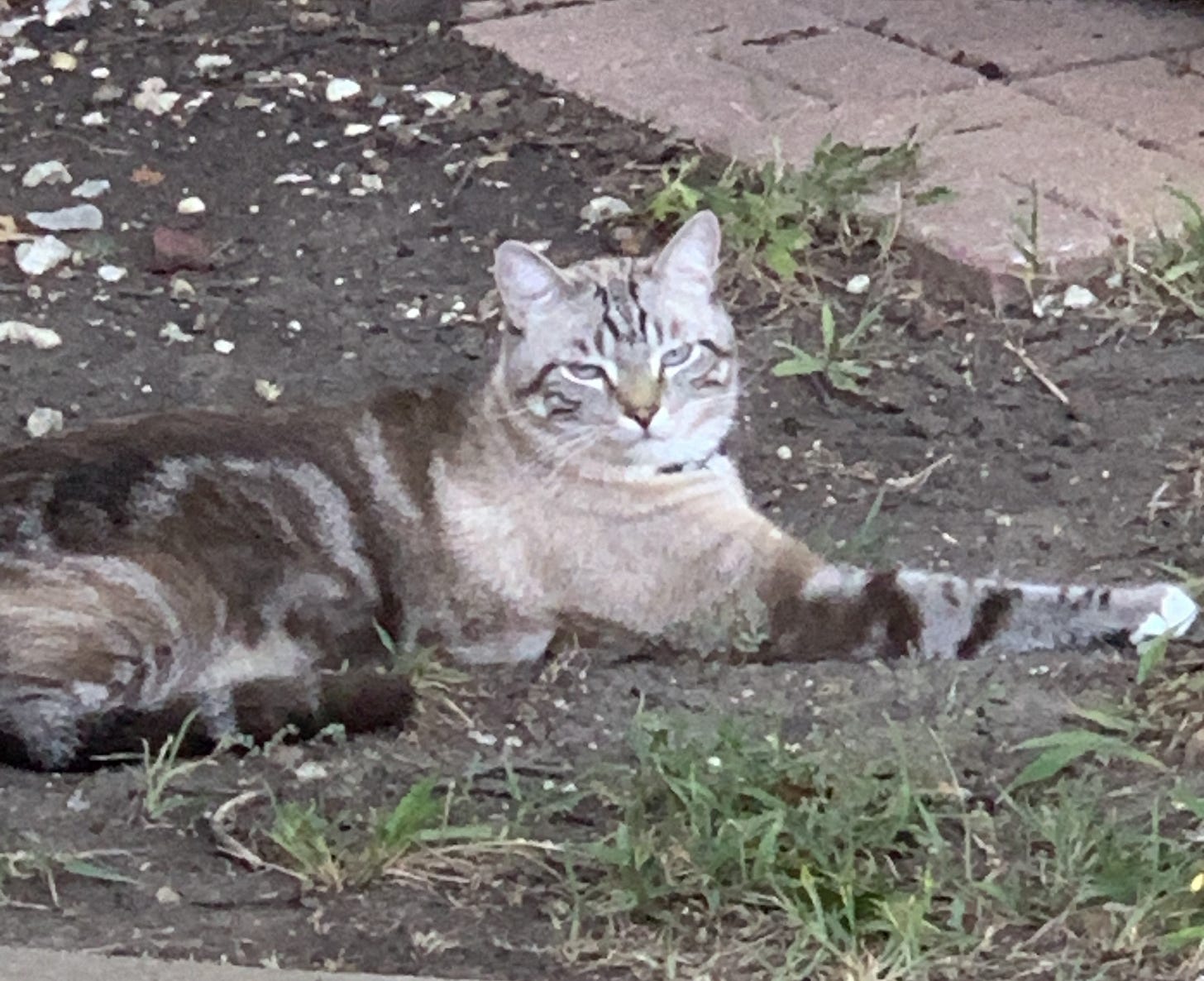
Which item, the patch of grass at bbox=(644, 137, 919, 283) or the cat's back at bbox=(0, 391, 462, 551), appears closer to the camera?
the cat's back at bbox=(0, 391, 462, 551)

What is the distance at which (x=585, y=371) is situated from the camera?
338 centimetres

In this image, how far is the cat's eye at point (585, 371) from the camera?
3373 mm

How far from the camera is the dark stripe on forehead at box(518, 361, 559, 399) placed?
3.40 metres

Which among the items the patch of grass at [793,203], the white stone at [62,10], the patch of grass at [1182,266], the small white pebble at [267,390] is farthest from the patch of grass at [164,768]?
the white stone at [62,10]

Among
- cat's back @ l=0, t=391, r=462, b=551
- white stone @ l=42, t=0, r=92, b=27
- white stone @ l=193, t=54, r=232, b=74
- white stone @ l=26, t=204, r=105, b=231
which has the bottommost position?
white stone @ l=26, t=204, r=105, b=231

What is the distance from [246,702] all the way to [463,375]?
4.10 feet

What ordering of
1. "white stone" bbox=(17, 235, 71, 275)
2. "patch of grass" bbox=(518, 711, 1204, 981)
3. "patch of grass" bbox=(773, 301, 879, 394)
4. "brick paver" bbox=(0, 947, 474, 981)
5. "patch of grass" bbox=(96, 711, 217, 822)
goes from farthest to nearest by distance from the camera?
"white stone" bbox=(17, 235, 71, 275)
"patch of grass" bbox=(773, 301, 879, 394)
"patch of grass" bbox=(96, 711, 217, 822)
"patch of grass" bbox=(518, 711, 1204, 981)
"brick paver" bbox=(0, 947, 474, 981)

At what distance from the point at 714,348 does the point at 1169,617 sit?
2.80 ft

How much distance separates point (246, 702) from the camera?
9.38 feet

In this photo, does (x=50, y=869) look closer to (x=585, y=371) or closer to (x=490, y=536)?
(x=490, y=536)

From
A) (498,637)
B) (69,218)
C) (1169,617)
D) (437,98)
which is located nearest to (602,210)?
(437,98)

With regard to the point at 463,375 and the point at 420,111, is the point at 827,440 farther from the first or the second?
the point at 420,111

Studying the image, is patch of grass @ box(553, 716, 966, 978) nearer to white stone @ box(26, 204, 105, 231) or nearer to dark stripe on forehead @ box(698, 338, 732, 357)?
dark stripe on forehead @ box(698, 338, 732, 357)

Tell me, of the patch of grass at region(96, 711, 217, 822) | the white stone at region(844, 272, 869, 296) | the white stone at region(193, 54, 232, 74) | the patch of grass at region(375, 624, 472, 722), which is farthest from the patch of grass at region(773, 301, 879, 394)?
the white stone at region(193, 54, 232, 74)
